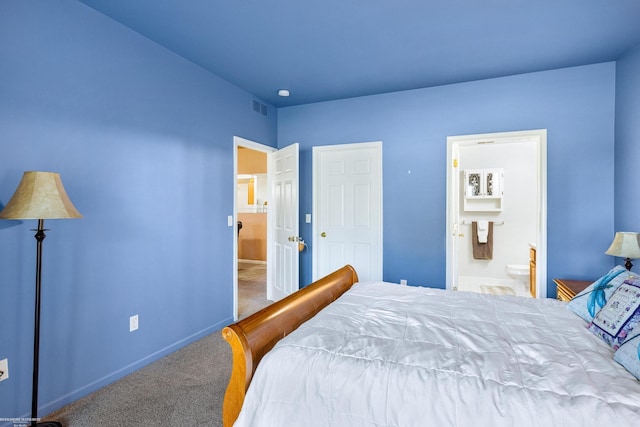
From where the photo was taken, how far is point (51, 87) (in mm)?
1920

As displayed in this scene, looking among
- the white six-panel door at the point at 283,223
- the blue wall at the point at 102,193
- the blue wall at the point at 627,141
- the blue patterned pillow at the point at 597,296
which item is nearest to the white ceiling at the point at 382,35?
the blue wall at the point at 627,141

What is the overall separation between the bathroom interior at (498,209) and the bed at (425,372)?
3557 millimetres

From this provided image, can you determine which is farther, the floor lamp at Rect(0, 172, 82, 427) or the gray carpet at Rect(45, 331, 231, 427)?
the gray carpet at Rect(45, 331, 231, 427)

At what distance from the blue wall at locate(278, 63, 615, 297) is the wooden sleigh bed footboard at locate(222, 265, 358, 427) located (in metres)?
2.06

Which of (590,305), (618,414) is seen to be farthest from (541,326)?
(618,414)

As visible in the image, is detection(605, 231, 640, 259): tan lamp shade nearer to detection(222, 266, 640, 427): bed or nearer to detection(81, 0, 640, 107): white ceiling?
detection(222, 266, 640, 427): bed


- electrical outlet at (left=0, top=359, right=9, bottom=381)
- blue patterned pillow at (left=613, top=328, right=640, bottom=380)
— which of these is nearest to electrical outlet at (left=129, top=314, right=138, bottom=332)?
electrical outlet at (left=0, top=359, right=9, bottom=381)

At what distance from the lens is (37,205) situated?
1.60 metres

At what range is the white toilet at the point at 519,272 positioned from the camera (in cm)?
449

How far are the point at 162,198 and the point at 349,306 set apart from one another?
1.83 m

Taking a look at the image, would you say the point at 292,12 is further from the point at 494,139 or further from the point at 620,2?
the point at 494,139

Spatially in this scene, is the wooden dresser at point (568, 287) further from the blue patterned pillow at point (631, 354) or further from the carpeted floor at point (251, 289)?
the carpeted floor at point (251, 289)

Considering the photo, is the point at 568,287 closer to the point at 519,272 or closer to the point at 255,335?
the point at 519,272

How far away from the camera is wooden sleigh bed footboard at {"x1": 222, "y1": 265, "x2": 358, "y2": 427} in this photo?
132cm
